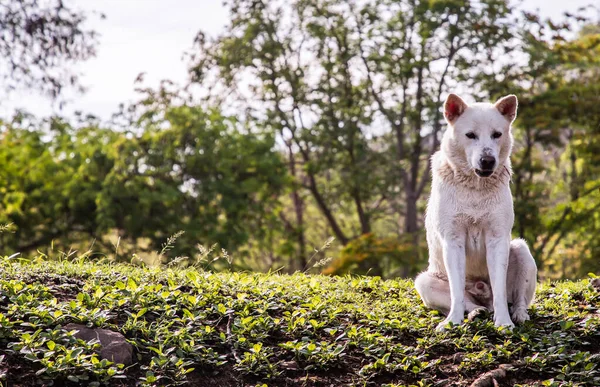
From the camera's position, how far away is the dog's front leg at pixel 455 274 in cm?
622

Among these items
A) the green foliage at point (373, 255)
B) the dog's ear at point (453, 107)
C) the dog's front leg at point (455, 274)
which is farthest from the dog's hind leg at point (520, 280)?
the green foliage at point (373, 255)

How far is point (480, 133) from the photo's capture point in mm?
6148

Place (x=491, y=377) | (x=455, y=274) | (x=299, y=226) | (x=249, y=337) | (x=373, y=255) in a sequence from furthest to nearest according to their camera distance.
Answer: (x=299, y=226) → (x=373, y=255) → (x=455, y=274) → (x=249, y=337) → (x=491, y=377)

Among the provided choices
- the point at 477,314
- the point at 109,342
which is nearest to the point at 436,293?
the point at 477,314

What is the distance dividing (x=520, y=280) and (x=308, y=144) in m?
18.3

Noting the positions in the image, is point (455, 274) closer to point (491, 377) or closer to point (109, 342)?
point (491, 377)

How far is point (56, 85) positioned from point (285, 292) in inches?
498

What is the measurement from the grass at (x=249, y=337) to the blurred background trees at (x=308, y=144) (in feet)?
41.3

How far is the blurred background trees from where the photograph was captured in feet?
69.0

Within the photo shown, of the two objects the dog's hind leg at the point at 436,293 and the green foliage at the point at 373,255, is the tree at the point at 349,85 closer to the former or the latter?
the green foliage at the point at 373,255

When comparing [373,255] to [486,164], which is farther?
[373,255]

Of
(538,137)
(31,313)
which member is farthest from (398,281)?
(538,137)

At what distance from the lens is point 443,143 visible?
663 centimetres

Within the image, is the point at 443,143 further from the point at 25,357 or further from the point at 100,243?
the point at 100,243
